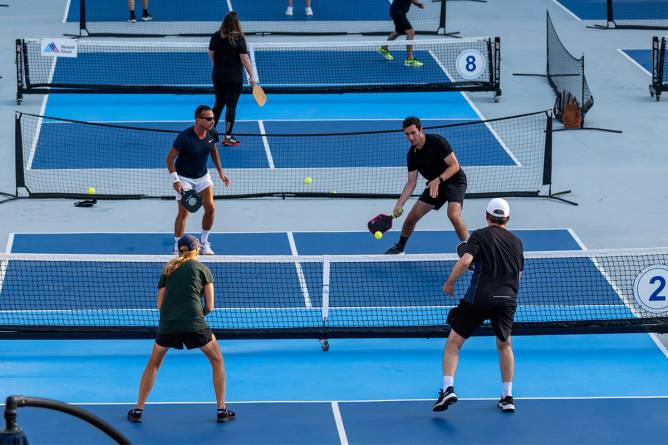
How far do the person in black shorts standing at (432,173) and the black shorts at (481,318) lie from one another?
10.3ft

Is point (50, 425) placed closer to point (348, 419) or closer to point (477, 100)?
point (348, 419)

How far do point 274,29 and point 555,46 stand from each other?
6733 millimetres

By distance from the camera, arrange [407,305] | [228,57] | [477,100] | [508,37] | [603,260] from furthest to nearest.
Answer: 1. [508,37]
2. [477,100]
3. [228,57]
4. [603,260]
5. [407,305]

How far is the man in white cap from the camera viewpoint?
395 inches

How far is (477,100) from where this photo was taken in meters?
22.3

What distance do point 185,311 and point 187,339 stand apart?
0.79 feet

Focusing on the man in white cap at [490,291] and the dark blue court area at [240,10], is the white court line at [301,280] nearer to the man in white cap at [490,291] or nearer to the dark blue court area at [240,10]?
the man in white cap at [490,291]

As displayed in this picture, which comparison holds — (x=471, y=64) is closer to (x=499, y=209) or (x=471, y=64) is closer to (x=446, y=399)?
(x=499, y=209)

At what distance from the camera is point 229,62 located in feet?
60.1

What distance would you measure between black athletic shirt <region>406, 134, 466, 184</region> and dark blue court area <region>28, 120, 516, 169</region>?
14.9 feet

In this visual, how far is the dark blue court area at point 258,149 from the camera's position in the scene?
18203 mm

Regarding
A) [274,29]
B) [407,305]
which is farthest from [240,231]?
[274,29]

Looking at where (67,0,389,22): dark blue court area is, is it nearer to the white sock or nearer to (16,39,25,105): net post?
(16,39,25,105): net post

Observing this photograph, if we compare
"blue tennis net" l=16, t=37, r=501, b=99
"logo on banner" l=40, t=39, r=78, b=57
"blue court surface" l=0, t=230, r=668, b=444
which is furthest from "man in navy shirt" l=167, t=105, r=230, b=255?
"blue tennis net" l=16, t=37, r=501, b=99
